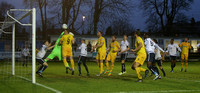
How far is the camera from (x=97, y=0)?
3494 cm

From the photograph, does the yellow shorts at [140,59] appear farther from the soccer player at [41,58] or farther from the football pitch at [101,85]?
the soccer player at [41,58]

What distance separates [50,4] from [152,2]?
2469 centimetres

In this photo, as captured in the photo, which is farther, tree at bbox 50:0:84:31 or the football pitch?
tree at bbox 50:0:84:31

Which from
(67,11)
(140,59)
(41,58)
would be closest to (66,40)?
(41,58)

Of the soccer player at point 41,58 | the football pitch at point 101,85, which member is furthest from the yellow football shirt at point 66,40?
the football pitch at point 101,85

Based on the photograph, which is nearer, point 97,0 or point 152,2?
point 97,0

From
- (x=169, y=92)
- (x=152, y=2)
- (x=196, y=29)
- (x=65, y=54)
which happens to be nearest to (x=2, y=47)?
(x=65, y=54)

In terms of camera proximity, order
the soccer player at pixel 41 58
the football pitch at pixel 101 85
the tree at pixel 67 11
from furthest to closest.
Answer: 1. the tree at pixel 67 11
2. the soccer player at pixel 41 58
3. the football pitch at pixel 101 85

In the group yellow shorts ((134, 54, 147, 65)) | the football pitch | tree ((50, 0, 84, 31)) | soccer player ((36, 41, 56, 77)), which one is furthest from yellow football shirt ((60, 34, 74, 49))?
tree ((50, 0, 84, 31))

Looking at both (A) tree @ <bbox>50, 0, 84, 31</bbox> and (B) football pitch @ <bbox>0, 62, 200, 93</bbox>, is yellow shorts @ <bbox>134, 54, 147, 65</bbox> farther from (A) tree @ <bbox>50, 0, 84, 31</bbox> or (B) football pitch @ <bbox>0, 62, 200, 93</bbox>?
(A) tree @ <bbox>50, 0, 84, 31</bbox>

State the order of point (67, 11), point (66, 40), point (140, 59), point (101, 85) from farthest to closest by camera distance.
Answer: point (67, 11) → point (66, 40) → point (140, 59) → point (101, 85)

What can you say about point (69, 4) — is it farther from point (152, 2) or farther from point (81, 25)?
point (152, 2)

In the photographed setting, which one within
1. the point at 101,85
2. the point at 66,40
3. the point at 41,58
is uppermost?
the point at 66,40

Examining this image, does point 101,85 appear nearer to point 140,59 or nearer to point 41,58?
point 140,59
